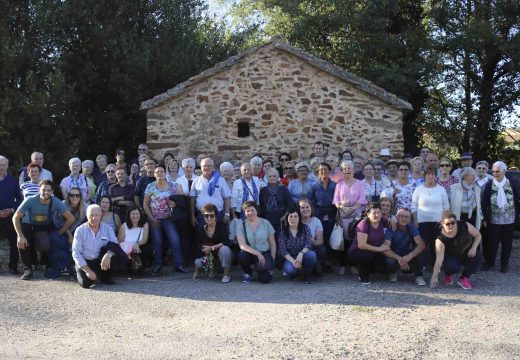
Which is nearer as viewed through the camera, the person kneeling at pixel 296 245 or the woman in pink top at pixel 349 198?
the person kneeling at pixel 296 245

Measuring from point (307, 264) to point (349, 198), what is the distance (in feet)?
3.67

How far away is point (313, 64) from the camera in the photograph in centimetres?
1104

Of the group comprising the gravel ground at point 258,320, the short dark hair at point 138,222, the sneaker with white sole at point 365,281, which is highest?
the short dark hair at point 138,222

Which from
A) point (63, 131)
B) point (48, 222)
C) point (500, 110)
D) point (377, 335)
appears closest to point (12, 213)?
point (48, 222)

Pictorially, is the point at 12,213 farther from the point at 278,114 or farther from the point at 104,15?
the point at 104,15

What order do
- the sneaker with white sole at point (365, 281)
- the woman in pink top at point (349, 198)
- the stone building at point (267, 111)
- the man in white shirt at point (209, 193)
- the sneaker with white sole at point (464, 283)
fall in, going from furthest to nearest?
the stone building at point (267, 111), the man in white shirt at point (209, 193), the woman in pink top at point (349, 198), the sneaker with white sole at point (365, 281), the sneaker with white sole at point (464, 283)

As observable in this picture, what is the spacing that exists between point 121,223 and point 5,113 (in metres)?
5.01

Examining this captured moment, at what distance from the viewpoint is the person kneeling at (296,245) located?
23.9 ft

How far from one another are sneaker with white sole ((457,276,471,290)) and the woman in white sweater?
1.90 feet

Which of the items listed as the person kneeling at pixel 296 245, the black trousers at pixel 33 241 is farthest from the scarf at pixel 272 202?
the black trousers at pixel 33 241

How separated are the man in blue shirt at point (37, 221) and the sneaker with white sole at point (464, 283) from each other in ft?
16.6

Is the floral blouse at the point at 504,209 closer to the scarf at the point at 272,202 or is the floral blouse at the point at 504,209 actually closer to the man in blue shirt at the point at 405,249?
the man in blue shirt at the point at 405,249

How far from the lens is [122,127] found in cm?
1370

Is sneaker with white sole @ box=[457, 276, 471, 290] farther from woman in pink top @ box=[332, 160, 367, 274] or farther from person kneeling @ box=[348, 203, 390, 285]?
woman in pink top @ box=[332, 160, 367, 274]
